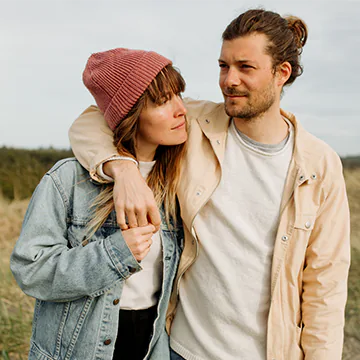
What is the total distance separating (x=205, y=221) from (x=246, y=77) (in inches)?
27.8

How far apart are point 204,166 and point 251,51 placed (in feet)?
1.97

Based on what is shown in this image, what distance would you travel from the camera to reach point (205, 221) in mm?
2182

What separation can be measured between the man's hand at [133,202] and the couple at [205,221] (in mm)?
86

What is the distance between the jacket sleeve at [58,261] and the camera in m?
1.86

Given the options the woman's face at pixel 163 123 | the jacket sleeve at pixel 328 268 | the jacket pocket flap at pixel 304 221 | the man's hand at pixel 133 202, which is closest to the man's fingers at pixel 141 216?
the man's hand at pixel 133 202

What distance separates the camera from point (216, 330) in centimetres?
216

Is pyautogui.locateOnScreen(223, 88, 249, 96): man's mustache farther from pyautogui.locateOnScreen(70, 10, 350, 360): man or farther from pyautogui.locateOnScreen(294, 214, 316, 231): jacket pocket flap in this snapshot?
pyautogui.locateOnScreen(294, 214, 316, 231): jacket pocket flap

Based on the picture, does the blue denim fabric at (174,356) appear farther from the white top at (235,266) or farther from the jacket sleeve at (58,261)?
the jacket sleeve at (58,261)

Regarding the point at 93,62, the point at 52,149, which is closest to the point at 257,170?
the point at 93,62

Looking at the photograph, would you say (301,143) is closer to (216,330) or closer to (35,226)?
(216,330)

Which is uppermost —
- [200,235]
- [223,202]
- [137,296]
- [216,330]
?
[223,202]

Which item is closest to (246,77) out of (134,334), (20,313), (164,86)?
(164,86)

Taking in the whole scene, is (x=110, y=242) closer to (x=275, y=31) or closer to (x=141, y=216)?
(x=141, y=216)

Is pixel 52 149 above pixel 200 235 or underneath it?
underneath
